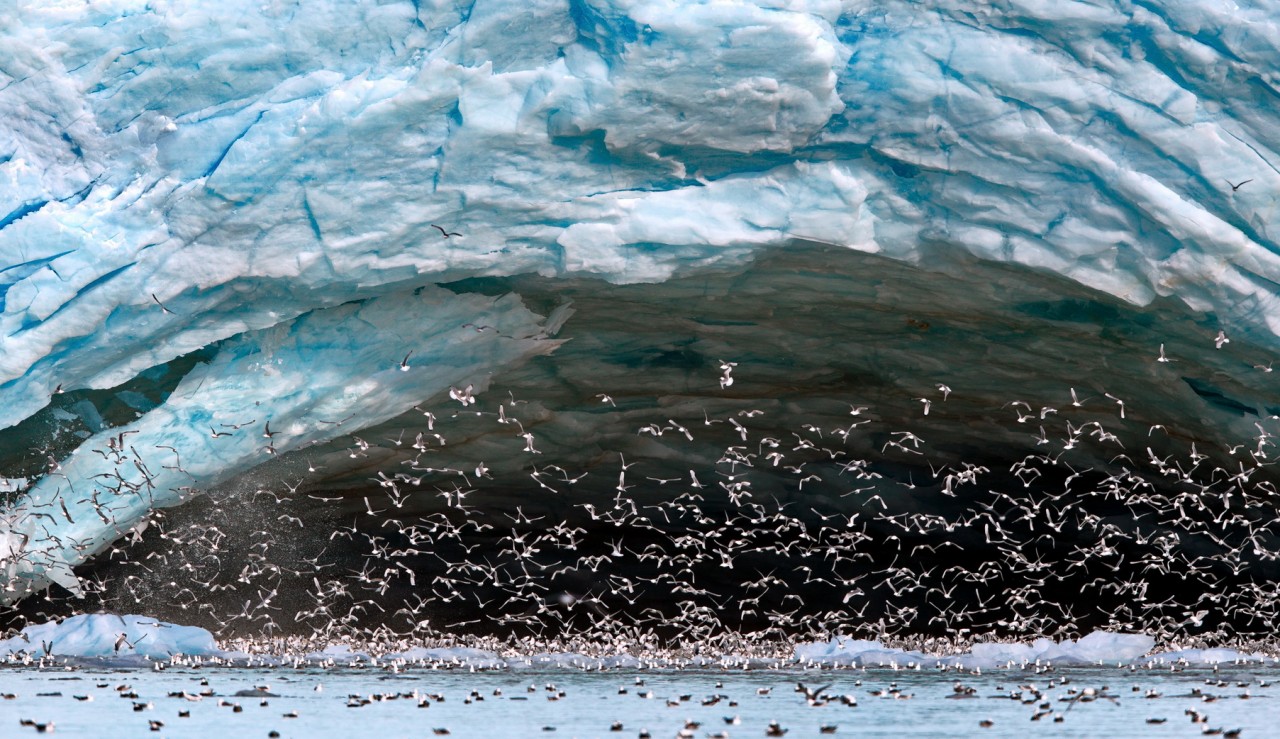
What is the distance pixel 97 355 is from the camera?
45.5ft

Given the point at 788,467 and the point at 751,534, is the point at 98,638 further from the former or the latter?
the point at 788,467

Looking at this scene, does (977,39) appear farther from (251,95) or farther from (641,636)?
(641,636)

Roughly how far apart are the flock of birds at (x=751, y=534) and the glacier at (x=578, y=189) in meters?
1.80

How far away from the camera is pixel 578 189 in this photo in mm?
12914

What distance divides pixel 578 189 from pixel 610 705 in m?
5.93

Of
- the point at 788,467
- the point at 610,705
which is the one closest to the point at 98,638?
the point at 610,705

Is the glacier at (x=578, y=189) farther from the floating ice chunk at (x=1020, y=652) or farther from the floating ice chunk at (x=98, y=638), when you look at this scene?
the floating ice chunk at (x=1020, y=652)

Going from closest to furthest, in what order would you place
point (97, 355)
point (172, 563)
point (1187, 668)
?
point (97, 355), point (172, 563), point (1187, 668)

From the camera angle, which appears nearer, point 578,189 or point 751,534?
point 578,189

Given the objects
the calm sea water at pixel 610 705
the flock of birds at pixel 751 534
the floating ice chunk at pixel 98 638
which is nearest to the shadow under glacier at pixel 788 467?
the flock of birds at pixel 751 534

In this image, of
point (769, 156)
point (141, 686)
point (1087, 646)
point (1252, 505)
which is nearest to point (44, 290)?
point (141, 686)

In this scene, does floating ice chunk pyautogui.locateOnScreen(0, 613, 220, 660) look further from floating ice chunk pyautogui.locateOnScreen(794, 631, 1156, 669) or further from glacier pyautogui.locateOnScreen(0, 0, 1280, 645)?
floating ice chunk pyautogui.locateOnScreen(794, 631, 1156, 669)

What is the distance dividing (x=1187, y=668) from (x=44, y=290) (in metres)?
20.8

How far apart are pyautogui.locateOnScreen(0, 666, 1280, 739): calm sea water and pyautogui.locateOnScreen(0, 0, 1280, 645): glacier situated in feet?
10.7
